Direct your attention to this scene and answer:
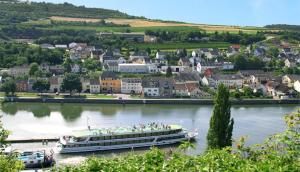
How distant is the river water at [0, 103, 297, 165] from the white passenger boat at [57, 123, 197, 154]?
29 centimetres

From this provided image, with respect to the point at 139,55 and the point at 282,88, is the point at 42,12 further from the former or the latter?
the point at 282,88

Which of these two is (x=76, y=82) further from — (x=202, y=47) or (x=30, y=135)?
(x=202, y=47)

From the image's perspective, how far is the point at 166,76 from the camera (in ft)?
71.5

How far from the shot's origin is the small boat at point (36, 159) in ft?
32.0

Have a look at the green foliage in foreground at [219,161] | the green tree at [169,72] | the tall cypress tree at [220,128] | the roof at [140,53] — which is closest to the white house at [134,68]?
the green tree at [169,72]

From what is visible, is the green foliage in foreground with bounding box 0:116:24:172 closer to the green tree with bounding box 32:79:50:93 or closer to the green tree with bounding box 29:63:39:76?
the green tree with bounding box 32:79:50:93

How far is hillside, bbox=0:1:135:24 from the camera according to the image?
3564 centimetres

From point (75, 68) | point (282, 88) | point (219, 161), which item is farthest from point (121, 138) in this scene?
point (75, 68)

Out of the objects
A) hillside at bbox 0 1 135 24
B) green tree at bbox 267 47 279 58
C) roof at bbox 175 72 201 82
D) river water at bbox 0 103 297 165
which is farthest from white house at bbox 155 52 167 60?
hillside at bbox 0 1 135 24

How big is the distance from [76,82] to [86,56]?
880 cm

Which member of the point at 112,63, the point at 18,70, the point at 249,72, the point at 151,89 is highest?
the point at 112,63

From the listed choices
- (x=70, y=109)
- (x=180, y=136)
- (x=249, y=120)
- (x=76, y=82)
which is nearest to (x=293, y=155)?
(x=180, y=136)

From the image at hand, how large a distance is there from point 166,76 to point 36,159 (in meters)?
12.3

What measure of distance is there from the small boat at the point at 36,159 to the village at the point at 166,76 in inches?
340
